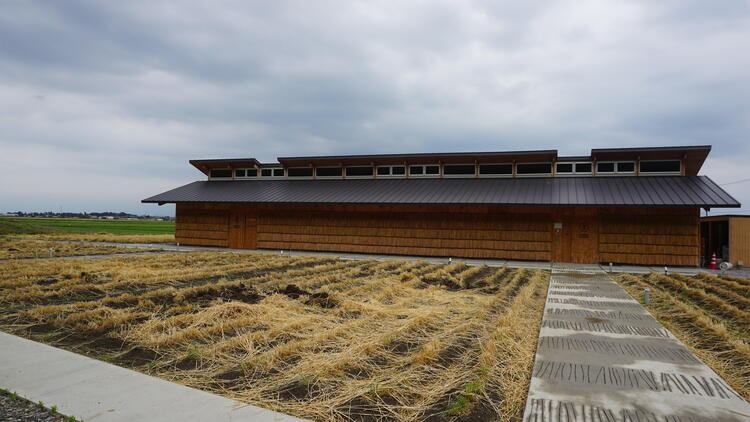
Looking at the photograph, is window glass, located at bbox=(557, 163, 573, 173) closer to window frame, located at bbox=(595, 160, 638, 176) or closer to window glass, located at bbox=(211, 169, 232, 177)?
window frame, located at bbox=(595, 160, 638, 176)

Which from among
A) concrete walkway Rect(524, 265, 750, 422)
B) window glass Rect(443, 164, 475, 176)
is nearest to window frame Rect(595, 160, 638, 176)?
window glass Rect(443, 164, 475, 176)

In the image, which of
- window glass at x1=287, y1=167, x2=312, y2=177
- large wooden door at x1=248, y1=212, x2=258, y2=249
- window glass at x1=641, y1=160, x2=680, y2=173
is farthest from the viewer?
window glass at x1=287, y1=167, x2=312, y2=177

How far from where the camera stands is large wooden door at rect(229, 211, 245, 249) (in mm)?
26000

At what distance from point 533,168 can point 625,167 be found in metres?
4.50

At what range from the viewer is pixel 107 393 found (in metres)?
4.05

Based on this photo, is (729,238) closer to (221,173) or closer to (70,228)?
(221,173)

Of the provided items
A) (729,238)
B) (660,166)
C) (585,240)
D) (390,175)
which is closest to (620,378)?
(585,240)

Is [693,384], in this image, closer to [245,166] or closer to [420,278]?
[420,278]

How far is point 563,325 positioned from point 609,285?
6.84 metres

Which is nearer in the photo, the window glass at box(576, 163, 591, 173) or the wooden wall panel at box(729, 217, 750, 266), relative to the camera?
the wooden wall panel at box(729, 217, 750, 266)

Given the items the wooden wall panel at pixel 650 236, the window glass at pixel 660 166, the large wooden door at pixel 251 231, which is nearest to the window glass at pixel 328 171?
the large wooden door at pixel 251 231

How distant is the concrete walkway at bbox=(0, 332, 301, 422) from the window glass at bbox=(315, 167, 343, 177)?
22.3 meters

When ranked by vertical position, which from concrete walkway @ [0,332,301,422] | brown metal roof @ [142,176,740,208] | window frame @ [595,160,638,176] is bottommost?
concrete walkway @ [0,332,301,422]

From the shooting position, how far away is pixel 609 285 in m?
12.8
